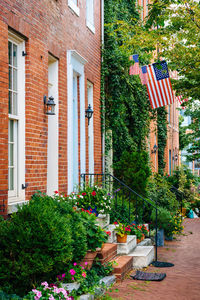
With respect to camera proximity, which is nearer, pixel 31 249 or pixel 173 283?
pixel 31 249

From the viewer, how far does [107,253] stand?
6602mm

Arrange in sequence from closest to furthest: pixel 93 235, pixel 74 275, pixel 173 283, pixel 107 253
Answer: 1. pixel 74 275
2. pixel 93 235
3. pixel 107 253
4. pixel 173 283

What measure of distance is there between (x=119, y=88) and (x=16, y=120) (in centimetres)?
622

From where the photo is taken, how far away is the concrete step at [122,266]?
6551 mm

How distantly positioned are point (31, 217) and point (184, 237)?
8.63 metres

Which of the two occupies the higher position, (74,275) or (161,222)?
(74,275)

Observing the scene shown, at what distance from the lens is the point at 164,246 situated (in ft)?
35.7

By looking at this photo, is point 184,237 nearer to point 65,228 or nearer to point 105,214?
point 105,214

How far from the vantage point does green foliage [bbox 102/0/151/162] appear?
11.6 m

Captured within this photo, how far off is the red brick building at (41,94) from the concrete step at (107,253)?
4.54 ft

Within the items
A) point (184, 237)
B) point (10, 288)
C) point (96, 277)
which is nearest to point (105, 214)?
point (96, 277)

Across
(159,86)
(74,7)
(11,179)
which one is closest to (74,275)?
(11,179)

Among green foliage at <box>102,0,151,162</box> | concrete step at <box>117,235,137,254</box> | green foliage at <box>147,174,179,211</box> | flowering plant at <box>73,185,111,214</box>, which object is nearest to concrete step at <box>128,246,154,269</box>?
concrete step at <box>117,235,137,254</box>

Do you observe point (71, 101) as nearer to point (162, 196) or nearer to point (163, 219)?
point (163, 219)
